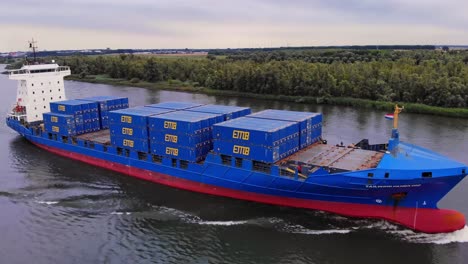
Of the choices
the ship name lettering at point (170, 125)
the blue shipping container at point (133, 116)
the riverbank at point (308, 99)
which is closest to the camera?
the ship name lettering at point (170, 125)

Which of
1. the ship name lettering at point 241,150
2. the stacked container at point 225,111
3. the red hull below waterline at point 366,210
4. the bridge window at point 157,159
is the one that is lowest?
the red hull below waterline at point 366,210

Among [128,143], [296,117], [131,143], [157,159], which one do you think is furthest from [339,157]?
[128,143]

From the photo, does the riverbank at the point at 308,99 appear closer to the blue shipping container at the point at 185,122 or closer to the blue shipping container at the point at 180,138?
the blue shipping container at the point at 185,122

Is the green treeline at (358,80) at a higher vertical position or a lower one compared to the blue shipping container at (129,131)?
higher

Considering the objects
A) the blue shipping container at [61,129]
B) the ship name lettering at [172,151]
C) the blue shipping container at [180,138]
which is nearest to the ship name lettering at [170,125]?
the blue shipping container at [180,138]

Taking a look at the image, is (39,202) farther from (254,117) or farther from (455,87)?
(455,87)

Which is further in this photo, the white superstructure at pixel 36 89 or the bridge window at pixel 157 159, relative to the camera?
the white superstructure at pixel 36 89

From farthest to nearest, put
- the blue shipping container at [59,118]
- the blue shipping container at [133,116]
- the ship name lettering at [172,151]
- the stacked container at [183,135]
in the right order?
the blue shipping container at [59,118], the blue shipping container at [133,116], the ship name lettering at [172,151], the stacked container at [183,135]

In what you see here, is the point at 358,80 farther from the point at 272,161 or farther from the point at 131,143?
the point at 272,161
